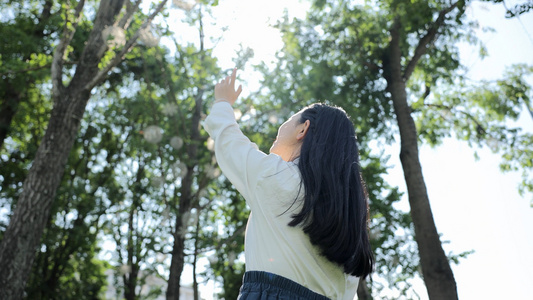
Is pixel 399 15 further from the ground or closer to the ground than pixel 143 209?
further from the ground

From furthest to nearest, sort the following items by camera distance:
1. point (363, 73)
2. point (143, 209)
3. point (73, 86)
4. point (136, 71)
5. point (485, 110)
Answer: point (136, 71) → point (143, 209) → point (485, 110) → point (363, 73) → point (73, 86)

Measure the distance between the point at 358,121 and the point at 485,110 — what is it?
9.44 feet

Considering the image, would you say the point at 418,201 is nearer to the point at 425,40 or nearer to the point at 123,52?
the point at 425,40

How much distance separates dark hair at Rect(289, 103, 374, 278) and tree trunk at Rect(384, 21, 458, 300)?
18.5 ft

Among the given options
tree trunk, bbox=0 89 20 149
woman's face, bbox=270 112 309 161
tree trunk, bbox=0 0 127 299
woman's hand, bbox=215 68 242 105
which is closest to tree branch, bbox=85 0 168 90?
tree trunk, bbox=0 0 127 299

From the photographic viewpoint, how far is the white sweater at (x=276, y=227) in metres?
1.80

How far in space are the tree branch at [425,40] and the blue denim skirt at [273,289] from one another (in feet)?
27.7

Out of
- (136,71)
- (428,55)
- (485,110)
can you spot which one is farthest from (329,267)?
(136,71)

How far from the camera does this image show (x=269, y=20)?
10102 millimetres

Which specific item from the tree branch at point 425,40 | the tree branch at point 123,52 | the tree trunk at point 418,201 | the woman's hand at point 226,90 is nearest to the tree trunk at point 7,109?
the tree branch at point 123,52

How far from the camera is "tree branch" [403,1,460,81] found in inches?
380

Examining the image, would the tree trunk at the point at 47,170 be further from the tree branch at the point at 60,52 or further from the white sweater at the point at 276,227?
the white sweater at the point at 276,227

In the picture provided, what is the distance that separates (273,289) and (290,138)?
642 millimetres

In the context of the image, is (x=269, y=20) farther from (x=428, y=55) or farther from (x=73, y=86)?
(x=73, y=86)
